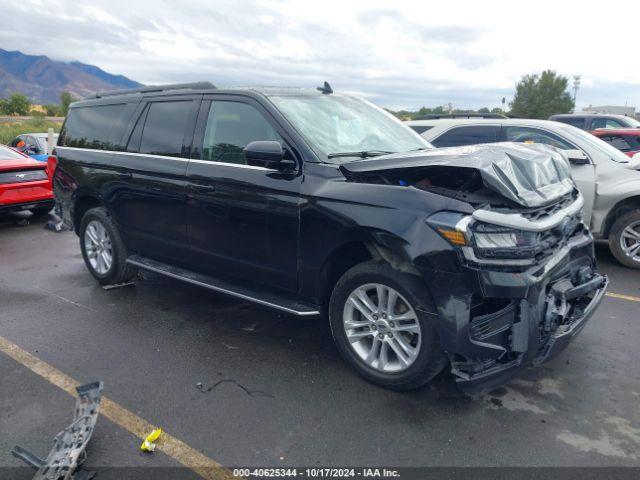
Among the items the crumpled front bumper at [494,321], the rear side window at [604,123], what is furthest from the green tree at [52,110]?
the crumpled front bumper at [494,321]

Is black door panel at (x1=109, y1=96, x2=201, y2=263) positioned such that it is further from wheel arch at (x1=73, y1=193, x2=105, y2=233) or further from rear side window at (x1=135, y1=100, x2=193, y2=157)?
wheel arch at (x1=73, y1=193, x2=105, y2=233)

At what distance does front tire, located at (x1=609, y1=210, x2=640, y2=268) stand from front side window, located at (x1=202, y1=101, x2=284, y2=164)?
466cm

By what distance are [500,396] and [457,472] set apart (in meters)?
0.87

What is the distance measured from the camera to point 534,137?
22.5 feet

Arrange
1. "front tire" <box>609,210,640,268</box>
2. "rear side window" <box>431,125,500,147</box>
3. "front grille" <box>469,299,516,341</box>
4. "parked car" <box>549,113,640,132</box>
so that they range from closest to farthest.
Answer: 1. "front grille" <box>469,299,516,341</box>
2. "front tire" <box>609,210,640,268</box>
3. "rear side window" <box>431,125,500,147</box>
4. "parked car" <box>549,113,640,132</box>

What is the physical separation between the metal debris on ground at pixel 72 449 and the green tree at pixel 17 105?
5984 centimetres

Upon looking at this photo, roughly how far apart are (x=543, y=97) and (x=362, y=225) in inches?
3251

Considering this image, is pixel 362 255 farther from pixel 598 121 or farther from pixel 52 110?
pixel 52 110

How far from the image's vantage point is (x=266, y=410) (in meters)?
3.22

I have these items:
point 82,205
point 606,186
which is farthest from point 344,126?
point 606,186

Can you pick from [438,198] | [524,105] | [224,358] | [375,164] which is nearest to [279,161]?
[375,164]

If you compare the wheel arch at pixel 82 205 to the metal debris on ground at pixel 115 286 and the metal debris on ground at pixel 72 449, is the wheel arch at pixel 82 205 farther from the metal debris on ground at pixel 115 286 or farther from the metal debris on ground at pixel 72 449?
the metal debris on ground at pixel 72 449

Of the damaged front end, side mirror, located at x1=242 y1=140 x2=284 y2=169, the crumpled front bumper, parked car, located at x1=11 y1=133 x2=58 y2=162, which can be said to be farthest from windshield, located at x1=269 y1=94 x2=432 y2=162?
parked car, located at x1=11 y1=133 x2=58 y2=162

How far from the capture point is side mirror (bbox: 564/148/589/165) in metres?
6.20
